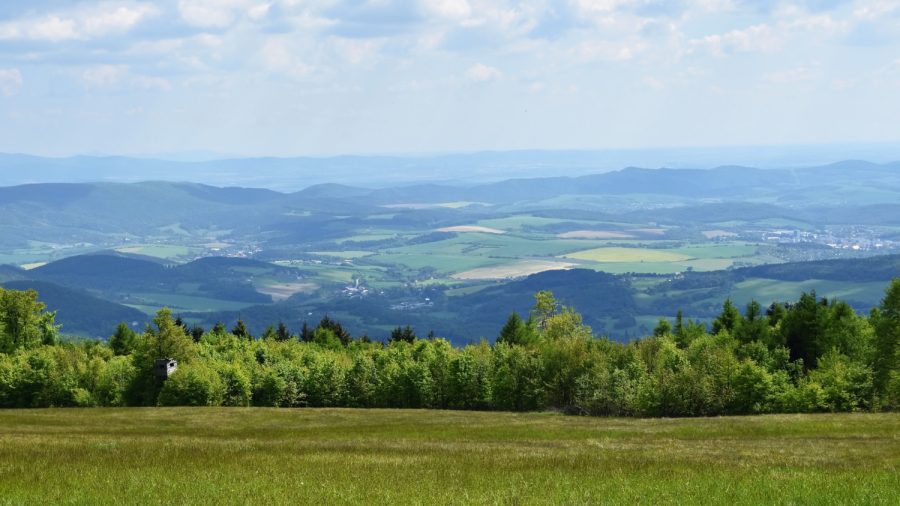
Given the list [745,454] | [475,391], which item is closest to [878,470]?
[745,454]

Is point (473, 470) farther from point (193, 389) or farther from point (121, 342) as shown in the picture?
point (121, 342)

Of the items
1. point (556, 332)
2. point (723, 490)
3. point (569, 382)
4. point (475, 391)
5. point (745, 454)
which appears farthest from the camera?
point (556, 332)

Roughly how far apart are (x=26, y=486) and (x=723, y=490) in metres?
17.4

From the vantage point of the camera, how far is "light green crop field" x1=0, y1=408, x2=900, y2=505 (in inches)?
819

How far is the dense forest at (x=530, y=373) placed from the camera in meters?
69.6

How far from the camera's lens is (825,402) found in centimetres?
6656

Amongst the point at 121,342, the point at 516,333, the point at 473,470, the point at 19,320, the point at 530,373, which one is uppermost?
the point at 473,470

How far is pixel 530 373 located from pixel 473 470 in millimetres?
56130

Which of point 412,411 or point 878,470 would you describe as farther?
point 412,411

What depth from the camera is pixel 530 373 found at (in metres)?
81.9

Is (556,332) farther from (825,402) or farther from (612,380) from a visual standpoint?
(825,402)

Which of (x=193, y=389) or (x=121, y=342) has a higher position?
(x=193, y=389)

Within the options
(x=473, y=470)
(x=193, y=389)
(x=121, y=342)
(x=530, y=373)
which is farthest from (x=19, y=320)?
(x=473, y=470)

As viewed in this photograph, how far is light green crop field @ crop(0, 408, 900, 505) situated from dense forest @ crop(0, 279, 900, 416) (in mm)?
22134
